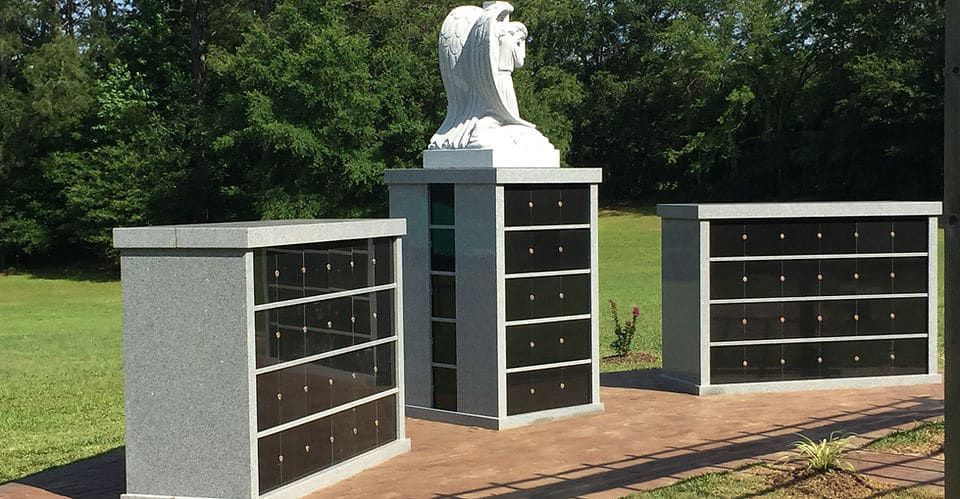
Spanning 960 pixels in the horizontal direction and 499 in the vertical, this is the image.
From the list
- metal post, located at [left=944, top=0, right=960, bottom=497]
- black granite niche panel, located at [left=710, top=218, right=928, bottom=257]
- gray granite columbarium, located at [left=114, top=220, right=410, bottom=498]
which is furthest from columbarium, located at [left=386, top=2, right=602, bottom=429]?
metal post, located at [left=944, top=0, right=960, bottom=497]

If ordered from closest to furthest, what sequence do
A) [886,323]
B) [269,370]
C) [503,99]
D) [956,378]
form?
1. [956,378]
2. [269,370]
3. [503,99]
4. [886,323]

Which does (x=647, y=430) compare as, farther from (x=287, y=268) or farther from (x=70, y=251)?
(x=70, y=251)

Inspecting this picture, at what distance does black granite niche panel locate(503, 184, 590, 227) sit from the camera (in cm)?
1016

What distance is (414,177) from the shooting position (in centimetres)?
1059

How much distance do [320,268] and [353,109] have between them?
26816 millimetres

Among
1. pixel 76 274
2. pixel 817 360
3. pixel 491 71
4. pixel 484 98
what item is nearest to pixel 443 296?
pixel 484 98

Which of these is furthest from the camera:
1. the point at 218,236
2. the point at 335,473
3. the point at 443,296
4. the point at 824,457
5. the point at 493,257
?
the point at 443,296

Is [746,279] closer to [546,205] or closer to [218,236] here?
[546,205]

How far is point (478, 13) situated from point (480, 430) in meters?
3.88

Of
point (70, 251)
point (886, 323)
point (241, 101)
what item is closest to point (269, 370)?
point (886, 323)

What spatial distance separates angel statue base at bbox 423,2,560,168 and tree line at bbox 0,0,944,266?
75.6ft

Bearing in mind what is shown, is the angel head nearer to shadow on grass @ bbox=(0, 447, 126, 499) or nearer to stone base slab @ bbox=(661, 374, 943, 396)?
stone base slab @ bbox=(661, 374, 943, 396)

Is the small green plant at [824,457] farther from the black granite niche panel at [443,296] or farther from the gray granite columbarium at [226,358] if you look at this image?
the black granite niche panel at [443,296]

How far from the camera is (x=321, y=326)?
8203 mm
